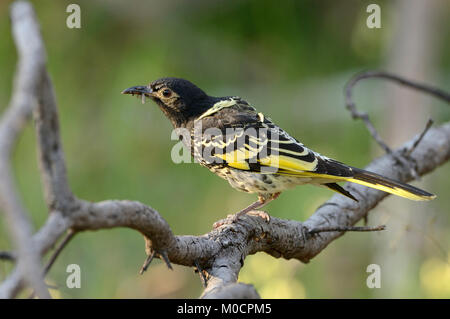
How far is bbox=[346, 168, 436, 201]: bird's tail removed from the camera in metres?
2.92

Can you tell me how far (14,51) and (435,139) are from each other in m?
4.84

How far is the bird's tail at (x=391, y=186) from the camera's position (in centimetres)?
292

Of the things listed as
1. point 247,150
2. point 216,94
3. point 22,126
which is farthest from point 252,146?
point 216,94

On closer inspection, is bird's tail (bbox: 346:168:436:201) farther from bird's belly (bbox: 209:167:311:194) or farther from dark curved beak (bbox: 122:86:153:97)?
dark curved beak (bbox: 122:86:153:97)

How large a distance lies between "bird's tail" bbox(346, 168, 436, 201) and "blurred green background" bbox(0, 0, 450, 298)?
100 inches

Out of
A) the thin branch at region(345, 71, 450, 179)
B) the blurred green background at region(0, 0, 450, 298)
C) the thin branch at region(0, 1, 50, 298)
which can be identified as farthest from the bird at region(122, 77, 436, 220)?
the blurred green background at region(0, 0, 450, 298)

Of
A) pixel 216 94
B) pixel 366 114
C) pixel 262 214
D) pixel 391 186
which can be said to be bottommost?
pixel 262 214

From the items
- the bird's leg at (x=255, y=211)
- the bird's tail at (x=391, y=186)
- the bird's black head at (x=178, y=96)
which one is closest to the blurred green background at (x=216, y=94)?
the bird's leg at (x=255, y=211)

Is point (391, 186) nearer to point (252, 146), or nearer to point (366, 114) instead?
point (252, 146)

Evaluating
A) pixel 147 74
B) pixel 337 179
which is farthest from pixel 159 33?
pixel 337 179

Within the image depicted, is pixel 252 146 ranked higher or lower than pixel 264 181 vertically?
higher

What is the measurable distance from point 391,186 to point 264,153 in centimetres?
72

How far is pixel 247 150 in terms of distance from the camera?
324 centimetres

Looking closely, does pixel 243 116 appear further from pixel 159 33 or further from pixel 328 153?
pixel 159 33
